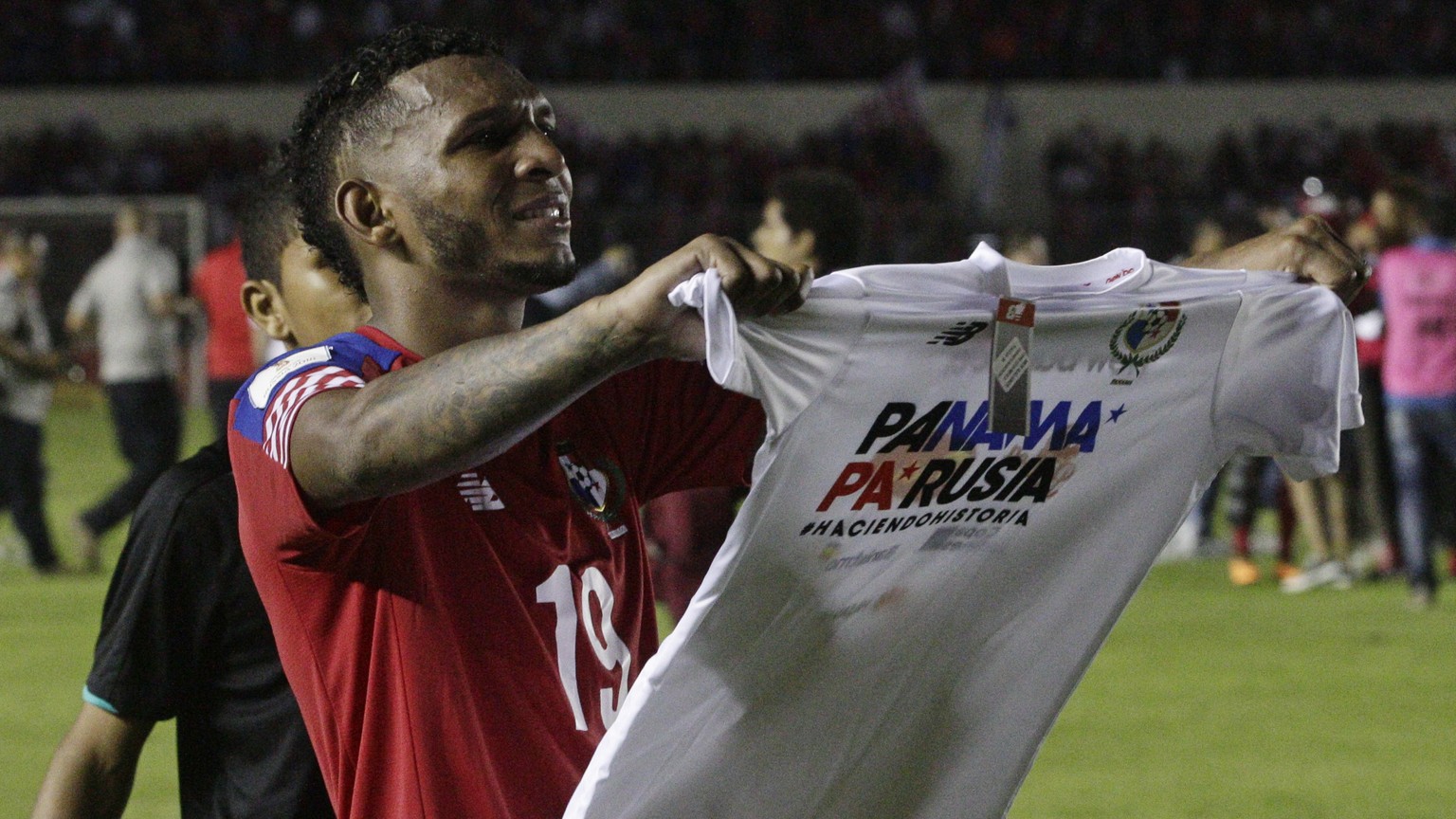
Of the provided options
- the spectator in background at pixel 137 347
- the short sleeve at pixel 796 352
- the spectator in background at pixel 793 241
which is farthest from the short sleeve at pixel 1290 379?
the spectator in background at pixel 137 347

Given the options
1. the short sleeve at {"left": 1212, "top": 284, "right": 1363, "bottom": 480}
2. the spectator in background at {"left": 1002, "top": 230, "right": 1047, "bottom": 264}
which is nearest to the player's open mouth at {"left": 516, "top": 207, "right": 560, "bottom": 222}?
the short sleeve at {"left": 1212, "top": 284, "right": 1363, "bottom": 480}

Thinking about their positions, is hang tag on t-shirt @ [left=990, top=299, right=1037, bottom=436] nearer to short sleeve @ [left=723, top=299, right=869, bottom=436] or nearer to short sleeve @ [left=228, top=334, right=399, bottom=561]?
short sleeve @ [left=723, top=299, right=869, bottom=436]

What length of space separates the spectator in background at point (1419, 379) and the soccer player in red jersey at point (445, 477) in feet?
23.3

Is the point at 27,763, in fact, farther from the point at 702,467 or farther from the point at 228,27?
the point at 228,27

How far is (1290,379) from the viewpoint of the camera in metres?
2.31

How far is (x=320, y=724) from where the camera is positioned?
1.93m

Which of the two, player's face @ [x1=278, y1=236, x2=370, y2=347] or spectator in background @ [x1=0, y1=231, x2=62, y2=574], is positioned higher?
player's face @ [x1=278, y1=236, x2=370, y2=347]

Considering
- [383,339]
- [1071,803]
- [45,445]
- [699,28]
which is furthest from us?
[699,28]

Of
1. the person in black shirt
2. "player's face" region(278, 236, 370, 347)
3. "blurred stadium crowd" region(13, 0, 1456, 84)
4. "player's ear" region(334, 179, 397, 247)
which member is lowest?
"blurred stadium crowd" region(13, 0, 1456, 84)

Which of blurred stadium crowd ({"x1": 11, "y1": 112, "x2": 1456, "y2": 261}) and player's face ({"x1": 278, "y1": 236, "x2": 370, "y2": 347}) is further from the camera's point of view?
blurred stadium crowd ({"x1": 11, "y1": 112, "x2": 1456, "y2": 261})

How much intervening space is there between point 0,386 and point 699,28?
17.3 meters

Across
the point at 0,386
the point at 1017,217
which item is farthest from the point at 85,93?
the point at 0,386

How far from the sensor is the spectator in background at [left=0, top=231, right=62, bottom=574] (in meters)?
9.80

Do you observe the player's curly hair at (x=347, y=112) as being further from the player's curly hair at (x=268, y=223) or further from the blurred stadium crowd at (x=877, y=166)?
the blurred stadium crowd at (x=877, y=166)
